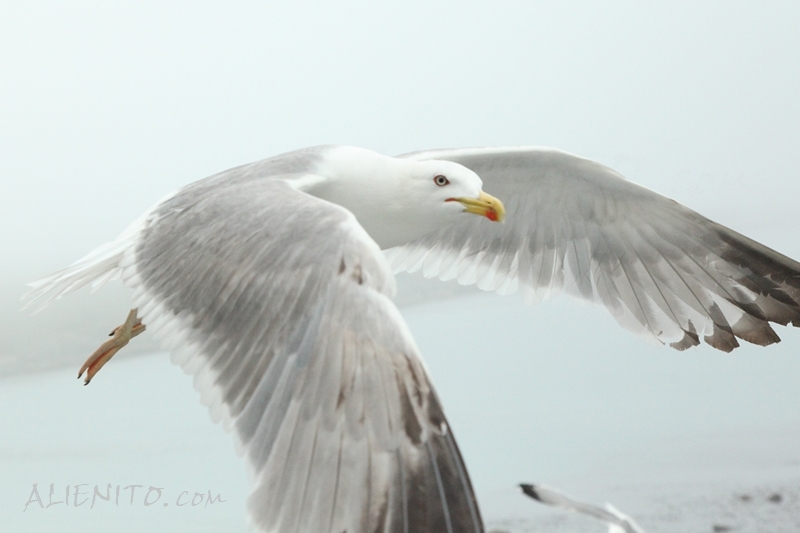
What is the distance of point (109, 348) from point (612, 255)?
1.24 meters

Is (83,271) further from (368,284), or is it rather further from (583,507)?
(583,507)

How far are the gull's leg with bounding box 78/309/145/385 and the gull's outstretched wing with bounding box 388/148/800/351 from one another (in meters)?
0.68

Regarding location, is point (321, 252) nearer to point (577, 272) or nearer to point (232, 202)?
point (232, 202)

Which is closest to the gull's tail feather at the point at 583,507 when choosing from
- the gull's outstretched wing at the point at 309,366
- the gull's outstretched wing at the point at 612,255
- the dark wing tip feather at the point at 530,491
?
the dark wing tip feather at the point at 530,491

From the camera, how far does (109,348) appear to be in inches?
74.6

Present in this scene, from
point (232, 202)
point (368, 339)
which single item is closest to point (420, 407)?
point (368, 339)

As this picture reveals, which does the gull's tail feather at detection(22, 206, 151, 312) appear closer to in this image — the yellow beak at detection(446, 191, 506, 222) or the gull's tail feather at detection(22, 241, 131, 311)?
the gull's tail feather at detection(22, 241, 131, 311)

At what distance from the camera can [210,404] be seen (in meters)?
1.12

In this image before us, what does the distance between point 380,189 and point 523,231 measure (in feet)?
2.26

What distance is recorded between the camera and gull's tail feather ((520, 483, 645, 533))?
1.91 meters

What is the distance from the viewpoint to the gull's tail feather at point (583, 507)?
1913mm

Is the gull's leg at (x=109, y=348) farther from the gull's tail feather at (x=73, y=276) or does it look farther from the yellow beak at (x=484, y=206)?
the yellow beak at (x=484, y=206)

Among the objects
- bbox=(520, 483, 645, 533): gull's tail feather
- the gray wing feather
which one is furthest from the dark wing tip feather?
the gray wing feather

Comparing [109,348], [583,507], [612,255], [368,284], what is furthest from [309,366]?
[612,255]
